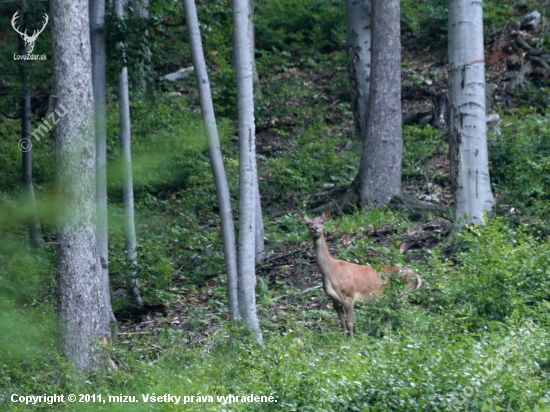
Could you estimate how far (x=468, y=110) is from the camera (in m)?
12.1

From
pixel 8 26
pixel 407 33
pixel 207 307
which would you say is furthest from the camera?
pixel 407 33

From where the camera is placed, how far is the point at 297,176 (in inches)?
700

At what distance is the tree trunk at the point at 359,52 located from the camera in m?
16.5

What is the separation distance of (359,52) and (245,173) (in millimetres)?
7384

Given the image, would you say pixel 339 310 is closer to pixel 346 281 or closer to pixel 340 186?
pixel 346 281

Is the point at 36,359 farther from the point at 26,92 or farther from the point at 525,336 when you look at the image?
the point at 26,92

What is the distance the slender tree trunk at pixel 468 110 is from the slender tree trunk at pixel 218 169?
3486 millimetres

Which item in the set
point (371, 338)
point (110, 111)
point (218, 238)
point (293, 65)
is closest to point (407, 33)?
point (293, 65)

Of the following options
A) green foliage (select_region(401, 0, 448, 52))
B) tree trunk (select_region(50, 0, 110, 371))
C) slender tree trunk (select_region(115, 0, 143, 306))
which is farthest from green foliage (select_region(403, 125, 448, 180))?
tree trunk (select_region(50, 0, 110, 371))

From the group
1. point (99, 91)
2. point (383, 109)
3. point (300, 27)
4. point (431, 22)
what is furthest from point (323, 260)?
point (300, 27)

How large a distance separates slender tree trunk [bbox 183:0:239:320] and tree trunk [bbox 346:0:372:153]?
6192 mm

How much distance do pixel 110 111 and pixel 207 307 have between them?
11270mm

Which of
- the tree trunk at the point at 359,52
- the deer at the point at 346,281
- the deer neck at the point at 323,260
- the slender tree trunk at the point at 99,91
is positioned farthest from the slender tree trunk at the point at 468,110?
the slender tree trunk at the point at 99,91

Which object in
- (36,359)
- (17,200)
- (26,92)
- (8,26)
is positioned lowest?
(36,359)
